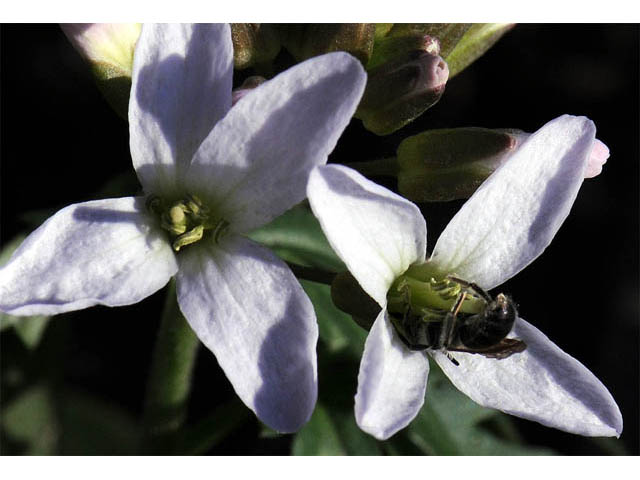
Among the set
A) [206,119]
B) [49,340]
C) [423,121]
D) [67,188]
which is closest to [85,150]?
[67,188]

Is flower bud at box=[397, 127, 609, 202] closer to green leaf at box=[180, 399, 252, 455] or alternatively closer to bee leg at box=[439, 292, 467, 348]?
bee leg at box=[439, 292, 467, 348]

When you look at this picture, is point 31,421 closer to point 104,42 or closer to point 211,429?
point 211,429

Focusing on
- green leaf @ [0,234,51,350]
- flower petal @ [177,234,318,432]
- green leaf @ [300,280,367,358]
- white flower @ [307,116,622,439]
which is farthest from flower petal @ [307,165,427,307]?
green leaf @ [0,234,51,350]

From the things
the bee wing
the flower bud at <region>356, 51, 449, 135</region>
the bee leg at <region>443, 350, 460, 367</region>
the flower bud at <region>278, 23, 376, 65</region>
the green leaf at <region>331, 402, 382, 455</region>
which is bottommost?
the green leaf at <region>331, 402, 382, 455</region>

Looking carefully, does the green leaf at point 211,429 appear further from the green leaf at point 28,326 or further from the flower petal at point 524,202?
the flower petal at point 524,202

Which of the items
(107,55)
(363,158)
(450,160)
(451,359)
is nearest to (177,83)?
(107,55)

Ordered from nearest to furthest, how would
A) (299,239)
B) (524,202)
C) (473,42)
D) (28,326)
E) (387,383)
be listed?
(387,383), (524,202), (473,42), (299,239), (28,326)

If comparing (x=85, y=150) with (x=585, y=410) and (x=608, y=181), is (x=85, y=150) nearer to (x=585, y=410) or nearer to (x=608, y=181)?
(x=608, y=181)
